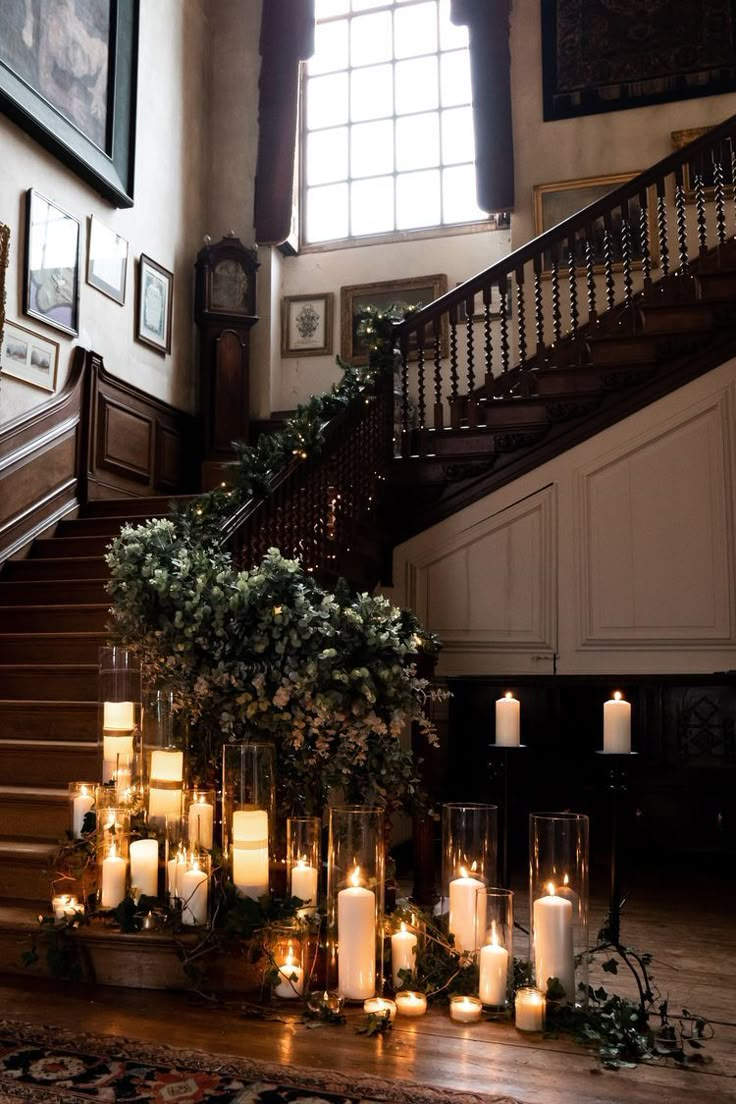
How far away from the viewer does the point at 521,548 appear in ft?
17.1

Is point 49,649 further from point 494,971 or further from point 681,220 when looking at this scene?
point 681,220

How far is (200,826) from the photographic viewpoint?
2.69m

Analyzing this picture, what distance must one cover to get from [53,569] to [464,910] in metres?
3.46

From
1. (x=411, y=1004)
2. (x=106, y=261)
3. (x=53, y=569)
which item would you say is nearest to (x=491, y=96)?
(x=106, y=261)

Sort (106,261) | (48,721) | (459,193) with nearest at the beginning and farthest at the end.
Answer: (48,721) → (106,261) → (459,193)

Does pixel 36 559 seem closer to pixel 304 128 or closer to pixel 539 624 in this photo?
pixel 539 624

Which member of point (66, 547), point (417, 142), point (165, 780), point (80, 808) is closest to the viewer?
point (165, 780)

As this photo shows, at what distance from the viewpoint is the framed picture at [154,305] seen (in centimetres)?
696

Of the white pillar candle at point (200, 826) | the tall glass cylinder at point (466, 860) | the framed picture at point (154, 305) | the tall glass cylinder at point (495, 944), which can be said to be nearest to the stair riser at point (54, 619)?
the white pillar candle at point (200, 826)

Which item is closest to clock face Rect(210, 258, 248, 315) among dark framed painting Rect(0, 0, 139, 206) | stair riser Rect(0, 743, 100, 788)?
dark framed painting Rect(0, 0, 139, 206)

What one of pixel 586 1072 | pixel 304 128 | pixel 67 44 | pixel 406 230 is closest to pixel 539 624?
pixel 586 1072

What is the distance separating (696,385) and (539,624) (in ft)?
5.05

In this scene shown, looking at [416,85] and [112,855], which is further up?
[416,85]

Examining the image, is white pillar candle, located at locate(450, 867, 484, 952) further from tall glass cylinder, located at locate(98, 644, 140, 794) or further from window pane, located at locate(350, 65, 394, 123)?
window pane, located at locate(350, 65, 394, 123)
